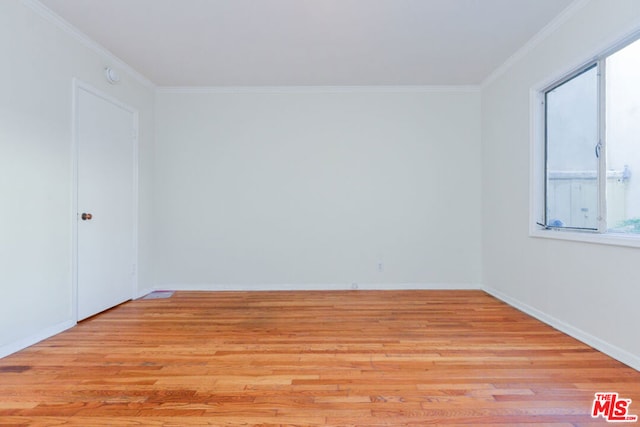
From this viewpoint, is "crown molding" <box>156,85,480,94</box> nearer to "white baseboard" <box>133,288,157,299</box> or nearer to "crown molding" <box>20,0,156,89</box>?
"crown molding" <box>20,0,156,89</box>

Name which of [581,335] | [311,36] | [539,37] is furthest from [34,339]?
[539,37]

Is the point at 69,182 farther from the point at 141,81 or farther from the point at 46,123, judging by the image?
the point at 141,81

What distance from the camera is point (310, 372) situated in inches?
84.9

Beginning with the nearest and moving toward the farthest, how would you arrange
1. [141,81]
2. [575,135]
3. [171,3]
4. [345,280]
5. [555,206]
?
[171,3], [575,135], [555,206], [141,81], [345,280]

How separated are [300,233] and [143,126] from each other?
240 centimetres

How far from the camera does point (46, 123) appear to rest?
275 cm

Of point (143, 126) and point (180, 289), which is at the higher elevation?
point (143, 126)

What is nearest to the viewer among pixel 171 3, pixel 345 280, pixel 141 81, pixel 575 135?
pixel 171 3


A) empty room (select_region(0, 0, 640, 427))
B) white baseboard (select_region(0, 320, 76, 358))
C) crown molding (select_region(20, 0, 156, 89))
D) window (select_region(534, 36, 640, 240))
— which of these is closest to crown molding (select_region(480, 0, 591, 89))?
empty room (select_region(0, 0, 640, 427))

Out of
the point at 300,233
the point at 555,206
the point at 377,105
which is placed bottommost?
the point at 300,233

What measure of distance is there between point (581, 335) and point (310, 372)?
7.23ft

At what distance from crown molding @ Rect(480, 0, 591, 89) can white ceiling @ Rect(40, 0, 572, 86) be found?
2.4 inches

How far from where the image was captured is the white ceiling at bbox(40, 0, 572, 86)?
8.86 ft

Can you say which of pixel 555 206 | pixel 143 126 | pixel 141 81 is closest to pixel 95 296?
pixel 143 126
